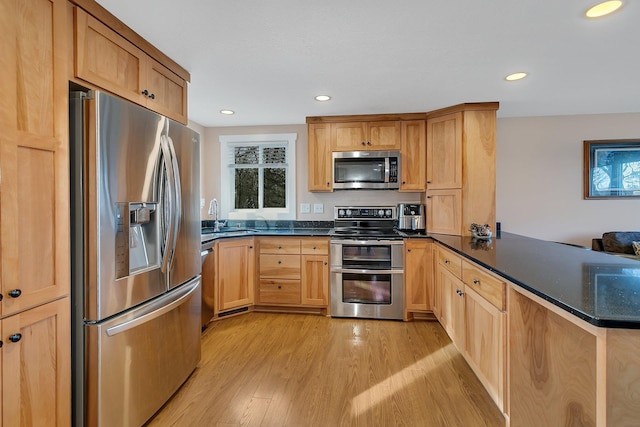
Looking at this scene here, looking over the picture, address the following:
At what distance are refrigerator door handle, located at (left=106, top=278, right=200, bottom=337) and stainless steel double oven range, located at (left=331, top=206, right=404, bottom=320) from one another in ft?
5.07

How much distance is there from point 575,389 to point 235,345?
2.30 metres

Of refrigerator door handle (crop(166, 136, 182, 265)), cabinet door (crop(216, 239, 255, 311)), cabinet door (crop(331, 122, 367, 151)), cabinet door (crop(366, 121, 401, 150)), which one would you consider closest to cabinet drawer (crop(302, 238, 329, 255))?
cabinet door (crop(216, 239, 255, 311))

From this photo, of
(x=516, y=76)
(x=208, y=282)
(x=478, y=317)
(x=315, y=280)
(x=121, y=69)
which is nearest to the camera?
(x=121, y=69)

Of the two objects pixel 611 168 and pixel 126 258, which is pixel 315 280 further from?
pixel 611 168

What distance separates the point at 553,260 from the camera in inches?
67.6

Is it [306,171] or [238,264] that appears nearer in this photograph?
[238,264]

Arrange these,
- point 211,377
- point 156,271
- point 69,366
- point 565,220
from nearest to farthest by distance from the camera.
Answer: point 69,366 < point 156,271 < point 211,377 < point 565,220

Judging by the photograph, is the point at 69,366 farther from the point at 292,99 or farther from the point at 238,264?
the point at 292,99

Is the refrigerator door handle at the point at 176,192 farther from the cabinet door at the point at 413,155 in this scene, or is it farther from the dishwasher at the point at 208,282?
the cabinet door at the point at 413,155

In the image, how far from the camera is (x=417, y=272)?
3.10m

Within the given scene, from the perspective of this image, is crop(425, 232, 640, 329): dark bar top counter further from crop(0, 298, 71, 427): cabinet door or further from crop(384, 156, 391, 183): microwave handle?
crop(0, 298, 71, 427): cabinet door

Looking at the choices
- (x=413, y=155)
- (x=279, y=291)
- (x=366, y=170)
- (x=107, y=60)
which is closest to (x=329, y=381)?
(x=279, y=291)

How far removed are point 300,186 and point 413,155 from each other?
57.4 inches

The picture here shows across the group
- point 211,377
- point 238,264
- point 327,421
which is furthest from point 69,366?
point 238,264
